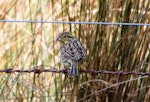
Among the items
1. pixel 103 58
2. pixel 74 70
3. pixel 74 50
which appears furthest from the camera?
pixel 103 58

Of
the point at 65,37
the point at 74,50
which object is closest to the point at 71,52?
the point at 74,50

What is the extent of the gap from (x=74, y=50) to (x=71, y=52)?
26 mm

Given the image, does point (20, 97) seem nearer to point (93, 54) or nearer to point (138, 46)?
point (93, 54)

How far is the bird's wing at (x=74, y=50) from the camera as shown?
3679 millimetres

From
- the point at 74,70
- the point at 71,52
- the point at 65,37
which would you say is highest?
the point at 65,37

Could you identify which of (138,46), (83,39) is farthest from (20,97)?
(138,46)

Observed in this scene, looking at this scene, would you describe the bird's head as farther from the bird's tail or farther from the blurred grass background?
the bird's tail

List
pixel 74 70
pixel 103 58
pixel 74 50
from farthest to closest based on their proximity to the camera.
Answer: pixel 103 58 < pixel 74 50 < pixel 74 70

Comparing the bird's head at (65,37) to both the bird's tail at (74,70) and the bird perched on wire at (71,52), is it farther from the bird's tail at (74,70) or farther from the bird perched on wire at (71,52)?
the bird's tail at (74,70)

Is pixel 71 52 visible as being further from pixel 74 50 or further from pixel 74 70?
pixel 74 70

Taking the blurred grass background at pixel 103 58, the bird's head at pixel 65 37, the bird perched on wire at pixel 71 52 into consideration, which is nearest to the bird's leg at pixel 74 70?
the bird perched on wire at pixel 71 52

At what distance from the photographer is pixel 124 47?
3926mm

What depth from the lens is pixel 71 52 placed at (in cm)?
380

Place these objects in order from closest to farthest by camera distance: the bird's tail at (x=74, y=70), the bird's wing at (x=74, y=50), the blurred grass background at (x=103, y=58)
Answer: the bird's tail at (x=74, y=70) → the bird's wing at (x=74, y=50) → the blurred grass background at (x=103, y=58)
